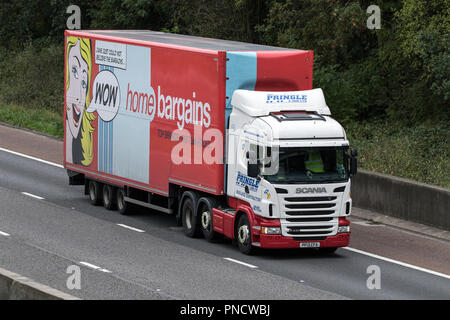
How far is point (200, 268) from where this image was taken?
1888cm

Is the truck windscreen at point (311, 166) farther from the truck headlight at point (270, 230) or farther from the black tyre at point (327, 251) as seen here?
the black tyre at point (327, 251)

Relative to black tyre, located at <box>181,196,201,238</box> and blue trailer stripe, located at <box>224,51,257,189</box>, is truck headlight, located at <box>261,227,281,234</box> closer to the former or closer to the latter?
black tyre, located at <box>181,196,201,238</box>

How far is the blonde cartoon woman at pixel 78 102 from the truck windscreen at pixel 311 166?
6969mm

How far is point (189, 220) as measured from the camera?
2230cm

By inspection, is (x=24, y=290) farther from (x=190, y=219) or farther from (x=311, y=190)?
(x=190, y=219)

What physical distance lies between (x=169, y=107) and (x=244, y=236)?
12.0ft

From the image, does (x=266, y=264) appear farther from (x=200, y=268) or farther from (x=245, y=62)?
(x=245, y=62)

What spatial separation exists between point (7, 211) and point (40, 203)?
1351 mm

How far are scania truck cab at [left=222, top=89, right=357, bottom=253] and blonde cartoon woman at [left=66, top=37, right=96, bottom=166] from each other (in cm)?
609

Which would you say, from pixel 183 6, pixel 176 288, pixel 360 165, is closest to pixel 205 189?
pixel 176 288

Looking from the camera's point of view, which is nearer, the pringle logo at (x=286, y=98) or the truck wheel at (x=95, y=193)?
the pringle logo at (x=286, y=98)

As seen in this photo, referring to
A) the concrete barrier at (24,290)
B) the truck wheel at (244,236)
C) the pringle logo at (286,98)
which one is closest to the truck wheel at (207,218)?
the truck wheel at (244,236)

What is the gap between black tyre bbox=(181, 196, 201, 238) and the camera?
71.9ft

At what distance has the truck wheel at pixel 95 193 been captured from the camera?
25578mm
